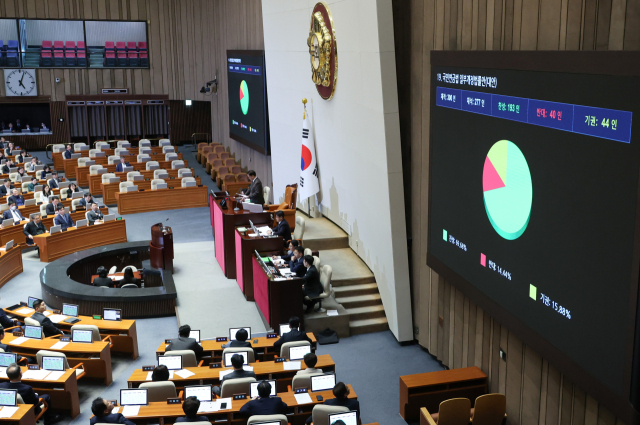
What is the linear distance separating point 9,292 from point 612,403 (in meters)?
10.6

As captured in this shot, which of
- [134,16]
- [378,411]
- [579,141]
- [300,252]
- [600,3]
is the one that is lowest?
[378,411]

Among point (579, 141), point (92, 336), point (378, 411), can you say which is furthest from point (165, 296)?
point (579, 141)

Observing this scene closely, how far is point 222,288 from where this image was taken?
11.7 m

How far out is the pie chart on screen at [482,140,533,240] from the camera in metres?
6.05

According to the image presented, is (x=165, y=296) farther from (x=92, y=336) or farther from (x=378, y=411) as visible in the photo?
(x=378, y=411)

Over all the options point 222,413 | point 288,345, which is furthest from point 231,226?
point 222,413

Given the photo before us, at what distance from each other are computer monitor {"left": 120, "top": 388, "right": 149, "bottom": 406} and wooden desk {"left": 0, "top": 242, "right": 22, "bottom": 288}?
263 inches

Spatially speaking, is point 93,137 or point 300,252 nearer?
point 300,252

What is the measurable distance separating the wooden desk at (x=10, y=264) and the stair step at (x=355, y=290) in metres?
6.43

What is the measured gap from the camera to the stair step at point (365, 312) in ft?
33.3

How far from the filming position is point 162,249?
484 inches

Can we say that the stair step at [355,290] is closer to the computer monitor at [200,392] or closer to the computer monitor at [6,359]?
the computer monitor at [200,392]

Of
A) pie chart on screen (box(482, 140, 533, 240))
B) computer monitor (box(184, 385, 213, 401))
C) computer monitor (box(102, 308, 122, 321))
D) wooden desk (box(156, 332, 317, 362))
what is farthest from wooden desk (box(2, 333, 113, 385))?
pie chart on screen (box(482, 140, 533, 240))

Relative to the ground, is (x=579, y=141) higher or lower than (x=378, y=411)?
higher
